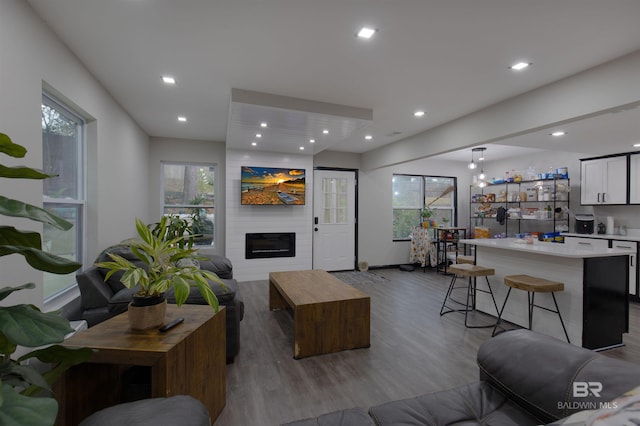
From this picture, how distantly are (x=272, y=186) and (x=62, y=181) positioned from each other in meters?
3.22

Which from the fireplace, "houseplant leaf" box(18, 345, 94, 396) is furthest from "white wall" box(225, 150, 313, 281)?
"houseplant leaf" box(18, 345, 94, 396)

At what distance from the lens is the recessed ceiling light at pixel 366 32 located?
209cm

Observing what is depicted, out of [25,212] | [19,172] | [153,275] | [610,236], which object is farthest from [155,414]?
A: [610,236]

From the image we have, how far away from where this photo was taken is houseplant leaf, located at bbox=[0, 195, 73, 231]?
0.76 m

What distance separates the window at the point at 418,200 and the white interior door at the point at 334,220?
1190 millimetres

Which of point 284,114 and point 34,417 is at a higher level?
point 284,114

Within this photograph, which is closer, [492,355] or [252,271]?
[492,355]

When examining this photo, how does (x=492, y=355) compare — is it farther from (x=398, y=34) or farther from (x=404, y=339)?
(x=398, y=34)

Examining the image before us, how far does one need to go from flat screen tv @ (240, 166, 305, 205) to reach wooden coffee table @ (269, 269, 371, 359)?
2.66 meters

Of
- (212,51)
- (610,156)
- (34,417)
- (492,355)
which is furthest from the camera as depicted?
(610,156)

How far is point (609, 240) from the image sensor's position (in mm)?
4910

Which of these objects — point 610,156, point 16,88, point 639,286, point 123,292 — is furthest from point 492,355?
point 610,156

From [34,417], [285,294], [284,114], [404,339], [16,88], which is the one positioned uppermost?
[284,114]

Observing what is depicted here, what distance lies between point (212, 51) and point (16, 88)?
4.24 feet
